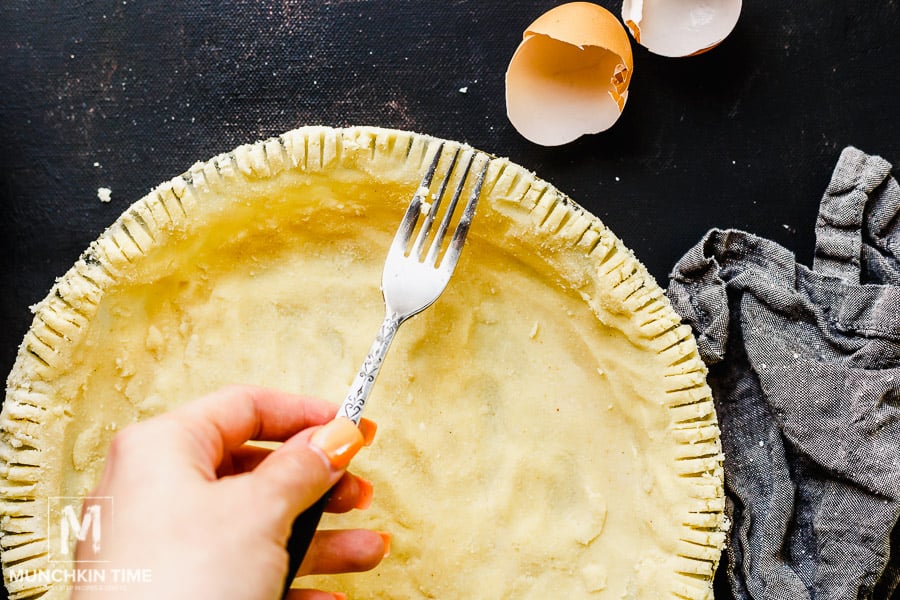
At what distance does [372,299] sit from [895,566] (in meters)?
0.82

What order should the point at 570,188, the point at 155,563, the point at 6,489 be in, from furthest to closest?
the point at 570,188
the point at 6,489
the point at 155,563

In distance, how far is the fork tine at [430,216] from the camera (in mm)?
946

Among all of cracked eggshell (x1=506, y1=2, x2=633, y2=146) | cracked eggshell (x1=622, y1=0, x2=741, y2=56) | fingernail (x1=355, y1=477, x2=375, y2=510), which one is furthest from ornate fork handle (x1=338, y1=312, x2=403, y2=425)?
cracked eggshell (x1=622, y1=0, x2=741, y2=56)

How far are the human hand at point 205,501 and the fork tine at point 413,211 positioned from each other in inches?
10.3

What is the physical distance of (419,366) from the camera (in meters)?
1.04

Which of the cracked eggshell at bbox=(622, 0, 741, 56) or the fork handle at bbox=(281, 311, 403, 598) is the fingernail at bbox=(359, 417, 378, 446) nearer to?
the fork handle at bbox=(281, 311, 403, 598)

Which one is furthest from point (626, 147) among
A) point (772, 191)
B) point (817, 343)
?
point (817, 343)

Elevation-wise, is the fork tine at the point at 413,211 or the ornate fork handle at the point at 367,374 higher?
the fork tine at the point at 413,211

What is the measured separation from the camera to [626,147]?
3.81 ft

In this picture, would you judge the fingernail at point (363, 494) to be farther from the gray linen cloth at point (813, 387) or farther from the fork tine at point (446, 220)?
the gray linen cloth at point (813, 387)

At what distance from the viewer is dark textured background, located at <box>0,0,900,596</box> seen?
1.15 meters

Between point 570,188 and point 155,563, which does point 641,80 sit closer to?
point 570,188

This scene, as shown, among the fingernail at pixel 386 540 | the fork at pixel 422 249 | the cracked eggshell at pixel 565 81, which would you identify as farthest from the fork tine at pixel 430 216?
the fingernail at pixel 386 540

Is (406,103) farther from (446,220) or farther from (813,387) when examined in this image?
(813,387)
